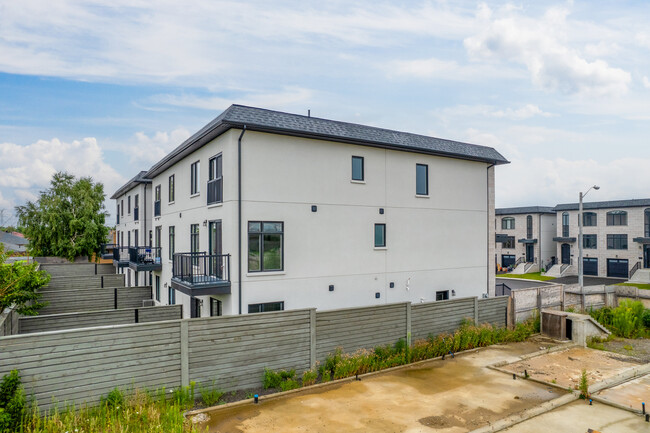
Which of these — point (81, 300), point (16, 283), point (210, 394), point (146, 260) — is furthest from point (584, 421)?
point (146, 260)

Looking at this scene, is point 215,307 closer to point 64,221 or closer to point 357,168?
point 357,168

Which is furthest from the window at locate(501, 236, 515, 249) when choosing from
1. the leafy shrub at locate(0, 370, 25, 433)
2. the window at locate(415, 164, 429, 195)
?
the leafy shrub at locate(0, 370, 25, 433)

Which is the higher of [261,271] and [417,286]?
[261,271]

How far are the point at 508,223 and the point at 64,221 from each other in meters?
49.9

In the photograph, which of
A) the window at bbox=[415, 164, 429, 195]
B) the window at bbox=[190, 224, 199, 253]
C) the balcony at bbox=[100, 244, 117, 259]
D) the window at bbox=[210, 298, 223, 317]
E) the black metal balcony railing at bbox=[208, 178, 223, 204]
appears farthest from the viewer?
the balcony at bbox=[100, 244, 117, 259]

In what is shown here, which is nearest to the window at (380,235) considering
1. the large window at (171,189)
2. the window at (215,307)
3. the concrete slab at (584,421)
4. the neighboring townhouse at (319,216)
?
the neighboring townhouse at (319,216)

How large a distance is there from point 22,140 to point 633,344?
37617 millimetres

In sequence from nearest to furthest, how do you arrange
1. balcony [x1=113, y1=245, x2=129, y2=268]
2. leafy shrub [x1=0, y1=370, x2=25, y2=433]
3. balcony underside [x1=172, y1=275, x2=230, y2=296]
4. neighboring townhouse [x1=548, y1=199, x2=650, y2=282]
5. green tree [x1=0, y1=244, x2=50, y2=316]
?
1. leafy shrub [x1=0, y1=370, x2=25, y2=433]
2. green tree [x1=0, y1=244, x2=50, y2=316]
3. balcony underside [x1=172, y1=275, x2=230, y2=296]
4. balcony [x1=113, y1=245, x2=129, y2=268]
5. neighboring townhouse [x1=548, y1=199, x2=650, y2=282]

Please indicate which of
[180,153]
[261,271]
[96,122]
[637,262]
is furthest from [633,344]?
[96,122]

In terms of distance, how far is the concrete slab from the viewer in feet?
25.5

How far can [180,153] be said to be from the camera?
16.1 m

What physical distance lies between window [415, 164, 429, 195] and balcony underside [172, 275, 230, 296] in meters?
8.82

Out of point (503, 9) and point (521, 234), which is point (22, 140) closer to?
point (503, 9)

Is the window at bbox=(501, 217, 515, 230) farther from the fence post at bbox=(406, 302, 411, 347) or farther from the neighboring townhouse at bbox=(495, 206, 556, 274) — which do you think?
the fence post at bbox=(406, 302, 411, 347)
